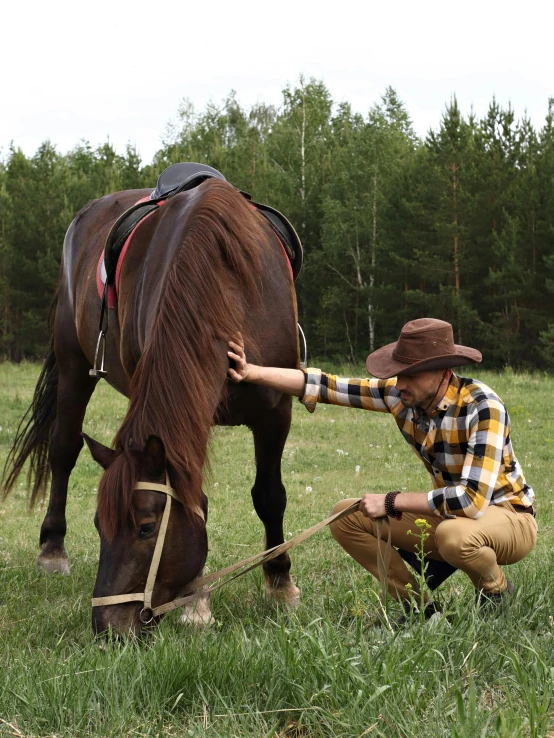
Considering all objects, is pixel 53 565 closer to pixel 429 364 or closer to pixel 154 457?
pixel 154 457

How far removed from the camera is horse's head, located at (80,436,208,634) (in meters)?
2.99

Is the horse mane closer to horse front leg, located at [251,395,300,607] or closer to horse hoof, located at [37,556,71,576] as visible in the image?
horse front leg, located at [251,395,300,607]

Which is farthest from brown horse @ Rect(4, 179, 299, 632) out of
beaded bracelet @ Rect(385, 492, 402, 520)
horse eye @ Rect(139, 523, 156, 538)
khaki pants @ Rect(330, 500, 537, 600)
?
beaded bracelet @ Rect(385, 492, 402, 520)

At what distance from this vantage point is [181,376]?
10.4 ft

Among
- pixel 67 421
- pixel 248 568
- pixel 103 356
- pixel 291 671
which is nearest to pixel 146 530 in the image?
pixel 248 568

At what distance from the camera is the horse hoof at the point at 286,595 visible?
4098 mm

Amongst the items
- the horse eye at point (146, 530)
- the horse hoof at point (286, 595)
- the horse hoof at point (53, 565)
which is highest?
the horse eye at point (146, 530)

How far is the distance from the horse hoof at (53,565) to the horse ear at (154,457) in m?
2.38

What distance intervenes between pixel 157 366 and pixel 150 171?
34.6 metres

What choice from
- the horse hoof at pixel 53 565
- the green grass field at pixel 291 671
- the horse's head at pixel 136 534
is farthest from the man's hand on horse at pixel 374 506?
the horse hoof at pixel 53 565

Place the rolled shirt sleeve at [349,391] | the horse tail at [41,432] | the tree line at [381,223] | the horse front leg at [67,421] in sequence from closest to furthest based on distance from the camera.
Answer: the rolled shirt sleeve at [349,391], the horse front leg at [67,421], the horse tail at [41,432], the tree line at [381,223]

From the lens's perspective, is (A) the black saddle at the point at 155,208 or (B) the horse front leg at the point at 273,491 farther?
(A) the black saddle at the point at 155,208

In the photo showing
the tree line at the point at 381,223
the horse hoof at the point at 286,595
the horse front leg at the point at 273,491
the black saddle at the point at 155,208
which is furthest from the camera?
the tree line at the point at 381,223

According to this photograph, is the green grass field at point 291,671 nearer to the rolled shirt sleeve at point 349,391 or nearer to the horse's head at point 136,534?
the horse's head at point 136,534
